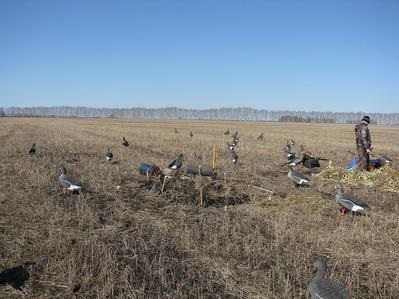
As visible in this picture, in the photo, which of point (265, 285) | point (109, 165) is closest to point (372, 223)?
point (265, 285)

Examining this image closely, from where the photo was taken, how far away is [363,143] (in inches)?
533

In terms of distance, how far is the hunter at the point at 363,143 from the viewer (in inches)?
531

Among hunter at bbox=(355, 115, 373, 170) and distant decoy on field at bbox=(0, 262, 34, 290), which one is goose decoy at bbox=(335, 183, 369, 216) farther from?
distant decoy on field at bbox=(0, 262, 34, 290)

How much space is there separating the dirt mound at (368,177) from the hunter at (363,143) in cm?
62

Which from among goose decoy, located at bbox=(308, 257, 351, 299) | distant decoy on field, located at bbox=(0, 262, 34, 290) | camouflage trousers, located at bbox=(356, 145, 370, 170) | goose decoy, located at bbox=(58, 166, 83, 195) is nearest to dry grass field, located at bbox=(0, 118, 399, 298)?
distant decoy on field, located at bbox=(0, 262, 34, 290)

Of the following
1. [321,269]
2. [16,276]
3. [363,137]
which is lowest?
[16,276]

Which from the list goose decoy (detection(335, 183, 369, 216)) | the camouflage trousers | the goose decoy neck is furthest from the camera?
the camouflage trousers

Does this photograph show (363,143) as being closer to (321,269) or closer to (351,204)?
(351,204)

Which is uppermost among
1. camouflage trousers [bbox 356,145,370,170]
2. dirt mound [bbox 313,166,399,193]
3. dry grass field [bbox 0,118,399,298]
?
camouflage trousers [bbox 356,145,370,170]

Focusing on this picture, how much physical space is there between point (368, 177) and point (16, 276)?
10.8 meters

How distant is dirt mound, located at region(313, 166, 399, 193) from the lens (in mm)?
12166

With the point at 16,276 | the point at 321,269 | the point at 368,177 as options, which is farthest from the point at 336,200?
the point at 16,276

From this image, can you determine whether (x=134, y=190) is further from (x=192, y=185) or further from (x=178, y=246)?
(x=178, y=246)

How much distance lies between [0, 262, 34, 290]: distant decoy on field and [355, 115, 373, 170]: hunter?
11213mm
